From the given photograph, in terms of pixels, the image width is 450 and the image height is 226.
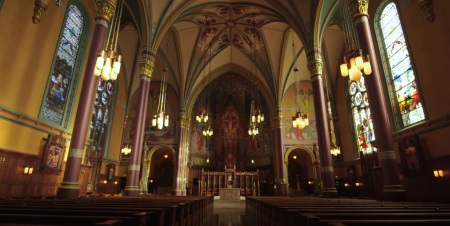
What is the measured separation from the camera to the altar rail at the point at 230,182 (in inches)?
967

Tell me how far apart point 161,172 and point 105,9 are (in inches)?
878

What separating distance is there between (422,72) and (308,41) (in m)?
5.74

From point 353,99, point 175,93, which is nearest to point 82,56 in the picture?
point 175,93

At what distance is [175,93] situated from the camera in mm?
25359

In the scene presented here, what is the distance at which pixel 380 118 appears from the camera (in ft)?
26.6

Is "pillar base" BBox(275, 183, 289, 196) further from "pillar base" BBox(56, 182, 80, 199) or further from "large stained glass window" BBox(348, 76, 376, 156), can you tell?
"pillar base" BBox(56, 182, 80, 199)

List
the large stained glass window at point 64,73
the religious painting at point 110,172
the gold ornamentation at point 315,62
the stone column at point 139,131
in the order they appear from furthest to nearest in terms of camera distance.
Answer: the religious painting at point 110,172, the gold ornamentation at point 315,62, the large stained glass window at point 64,73, the stone column at point 139,131

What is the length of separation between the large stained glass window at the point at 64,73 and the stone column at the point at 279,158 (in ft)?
56.7

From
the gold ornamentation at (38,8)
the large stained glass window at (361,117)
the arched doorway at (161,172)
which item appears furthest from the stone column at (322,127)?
the arched doorway at (161,172)

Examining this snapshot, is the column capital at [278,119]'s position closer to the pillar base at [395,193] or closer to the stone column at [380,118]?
the stone column at [380,118]

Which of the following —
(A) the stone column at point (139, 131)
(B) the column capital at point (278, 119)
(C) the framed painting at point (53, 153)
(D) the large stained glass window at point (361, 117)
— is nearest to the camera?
(C) the framed painting at point (53, 153)

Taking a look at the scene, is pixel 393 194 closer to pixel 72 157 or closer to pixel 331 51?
pixel 72 157

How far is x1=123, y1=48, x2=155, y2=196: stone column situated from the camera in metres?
12.3

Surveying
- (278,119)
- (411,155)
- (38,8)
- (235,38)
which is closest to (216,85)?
(235,38)
